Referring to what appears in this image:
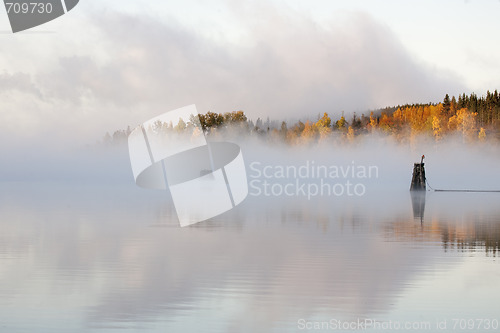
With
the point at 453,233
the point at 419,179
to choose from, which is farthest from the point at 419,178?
the point at 453,233

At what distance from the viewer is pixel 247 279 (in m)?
21.5

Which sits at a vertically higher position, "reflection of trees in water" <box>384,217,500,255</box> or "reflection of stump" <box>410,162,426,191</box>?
"reflection of trees in water" <box>384,217,500,255</box>

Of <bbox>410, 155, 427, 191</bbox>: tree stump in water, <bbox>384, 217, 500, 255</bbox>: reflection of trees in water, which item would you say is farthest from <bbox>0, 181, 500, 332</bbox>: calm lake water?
<bbox>410, 155, 427, 191</bbox>: tree stump in water

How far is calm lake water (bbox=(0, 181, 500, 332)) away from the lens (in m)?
16.2

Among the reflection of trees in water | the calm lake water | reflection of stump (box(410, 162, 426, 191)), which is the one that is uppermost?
the calm lake water

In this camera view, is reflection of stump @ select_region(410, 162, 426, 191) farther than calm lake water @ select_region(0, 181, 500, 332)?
Yes

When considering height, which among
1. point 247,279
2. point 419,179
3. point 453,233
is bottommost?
point 419,179

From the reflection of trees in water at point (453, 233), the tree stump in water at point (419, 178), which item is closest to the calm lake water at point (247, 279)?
the reflection of trees in water at point (453, 233)

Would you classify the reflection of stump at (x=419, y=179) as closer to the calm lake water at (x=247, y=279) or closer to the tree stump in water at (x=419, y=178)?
the tree stump in water at (x=419, y=178)

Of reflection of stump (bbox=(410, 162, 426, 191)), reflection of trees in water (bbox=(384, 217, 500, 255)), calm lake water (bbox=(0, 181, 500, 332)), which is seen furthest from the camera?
reflection of stump (bbox=(410, 162, 426, 191))

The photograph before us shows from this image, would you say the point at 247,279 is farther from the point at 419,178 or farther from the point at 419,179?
the point at 419,178

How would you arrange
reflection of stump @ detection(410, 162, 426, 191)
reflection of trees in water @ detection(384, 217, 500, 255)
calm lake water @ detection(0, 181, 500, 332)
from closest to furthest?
1. calm lake water @ detection(0, 181, 500, 332)
2. reflection of trees in water @ detection(384, 217, 500, 255)
3. reflection of stump @ detection(410, 162, 426, 191)

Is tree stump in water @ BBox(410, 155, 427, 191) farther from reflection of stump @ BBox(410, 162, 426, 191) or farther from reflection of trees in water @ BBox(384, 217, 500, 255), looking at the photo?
reflection of trees in water @ BBox(384, 217, 500, 255)

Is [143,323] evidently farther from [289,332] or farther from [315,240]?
[315,240]
